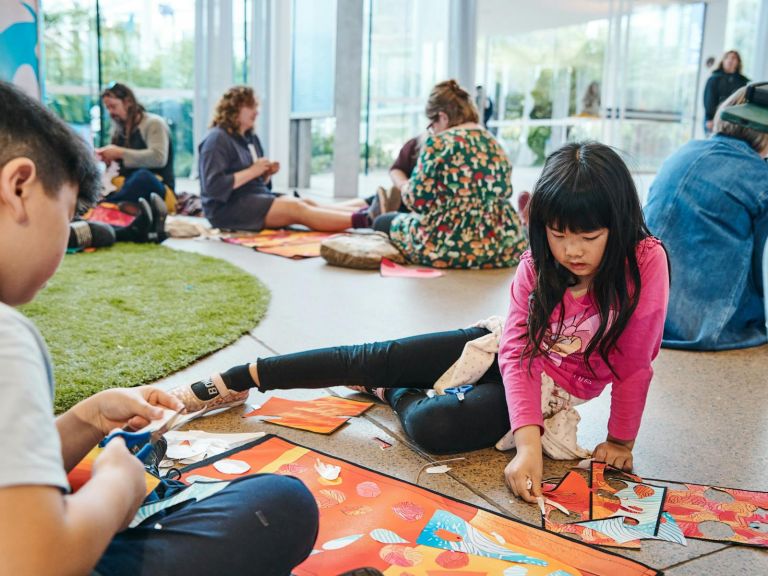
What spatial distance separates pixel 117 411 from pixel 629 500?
100 centimetres

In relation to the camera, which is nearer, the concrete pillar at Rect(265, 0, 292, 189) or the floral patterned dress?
the floral patterned dress

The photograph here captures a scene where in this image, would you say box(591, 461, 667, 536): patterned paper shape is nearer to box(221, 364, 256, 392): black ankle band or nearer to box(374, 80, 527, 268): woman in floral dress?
box(221, 364, 256, 392): black ankle band

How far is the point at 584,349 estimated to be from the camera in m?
1.67

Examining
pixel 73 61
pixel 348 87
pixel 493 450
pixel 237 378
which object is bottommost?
pixel 493 450

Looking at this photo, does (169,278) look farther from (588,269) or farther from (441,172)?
(588,269)

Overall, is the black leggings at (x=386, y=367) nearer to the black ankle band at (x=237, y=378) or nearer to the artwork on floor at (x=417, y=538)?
the black ankle band at (x=237, y=378)

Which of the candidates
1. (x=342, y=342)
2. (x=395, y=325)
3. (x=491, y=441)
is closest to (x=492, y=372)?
(x=491, y=441)

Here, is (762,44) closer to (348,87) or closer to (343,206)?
(348,87)

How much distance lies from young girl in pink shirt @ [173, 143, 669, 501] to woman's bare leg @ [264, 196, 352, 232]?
346 cm

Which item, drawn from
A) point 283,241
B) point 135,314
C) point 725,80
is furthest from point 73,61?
point 725,80

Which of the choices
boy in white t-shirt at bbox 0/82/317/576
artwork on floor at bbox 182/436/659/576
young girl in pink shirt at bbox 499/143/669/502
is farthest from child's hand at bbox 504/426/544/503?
boy in white t-shirt at bbox 0/82/317/576

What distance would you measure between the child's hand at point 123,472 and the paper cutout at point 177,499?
6.0 inches

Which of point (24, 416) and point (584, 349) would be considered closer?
point (24, 416)

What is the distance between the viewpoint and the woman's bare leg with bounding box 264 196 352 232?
529 centimetres
